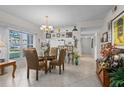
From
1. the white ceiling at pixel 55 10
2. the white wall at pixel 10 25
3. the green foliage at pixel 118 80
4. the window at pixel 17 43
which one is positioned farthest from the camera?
the window at pixel 17 43

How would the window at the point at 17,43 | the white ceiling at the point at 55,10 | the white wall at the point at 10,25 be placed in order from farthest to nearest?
1. the window at the point at 17,43
2. the white wall at the point at 10,25
3. the white ceiling at the point at 55,10

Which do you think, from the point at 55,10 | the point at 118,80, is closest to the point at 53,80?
the point at 118,80

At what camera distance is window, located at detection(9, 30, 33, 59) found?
22.6 feet

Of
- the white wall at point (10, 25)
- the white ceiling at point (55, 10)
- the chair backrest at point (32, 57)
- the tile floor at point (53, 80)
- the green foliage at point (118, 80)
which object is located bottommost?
the tile floor at point (53, 80)

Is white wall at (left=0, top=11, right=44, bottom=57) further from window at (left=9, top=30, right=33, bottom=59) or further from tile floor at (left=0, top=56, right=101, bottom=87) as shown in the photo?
tile floor at (left=0, top=56, right=101, bottom=87)

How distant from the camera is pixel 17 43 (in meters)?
7.46

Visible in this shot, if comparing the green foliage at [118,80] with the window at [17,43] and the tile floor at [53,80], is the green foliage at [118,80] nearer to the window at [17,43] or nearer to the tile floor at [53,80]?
the tile floor at [53,80]

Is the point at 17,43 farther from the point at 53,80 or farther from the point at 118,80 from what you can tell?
the point at 118,80

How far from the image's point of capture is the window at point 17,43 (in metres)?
6.90

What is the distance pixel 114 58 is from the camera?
382 cm

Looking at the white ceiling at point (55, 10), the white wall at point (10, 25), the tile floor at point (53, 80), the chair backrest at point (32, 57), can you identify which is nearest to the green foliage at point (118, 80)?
the tile floor at point (53, 80)

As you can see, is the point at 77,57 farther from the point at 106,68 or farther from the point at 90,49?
Answer: the point at 90,49

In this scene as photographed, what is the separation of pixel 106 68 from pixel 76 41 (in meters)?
5.32
